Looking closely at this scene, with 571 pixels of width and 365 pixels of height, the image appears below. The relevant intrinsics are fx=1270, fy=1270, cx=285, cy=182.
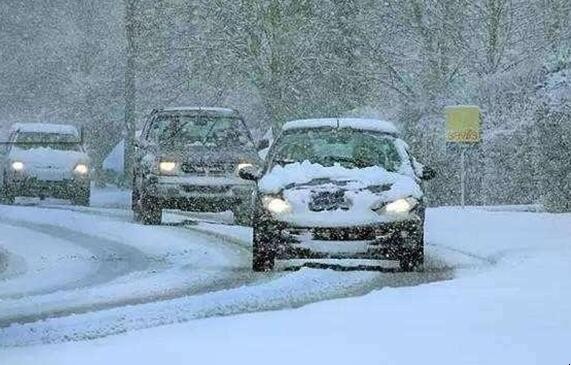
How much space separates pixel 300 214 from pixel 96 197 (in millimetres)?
22251

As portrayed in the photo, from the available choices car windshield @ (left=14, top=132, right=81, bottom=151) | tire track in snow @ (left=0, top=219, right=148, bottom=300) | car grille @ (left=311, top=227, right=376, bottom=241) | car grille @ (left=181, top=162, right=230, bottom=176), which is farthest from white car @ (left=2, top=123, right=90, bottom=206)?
car grille @ (left=311, top=227, right=376, bottom=241)

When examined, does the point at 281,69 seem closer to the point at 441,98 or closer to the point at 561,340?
the point at 441,98

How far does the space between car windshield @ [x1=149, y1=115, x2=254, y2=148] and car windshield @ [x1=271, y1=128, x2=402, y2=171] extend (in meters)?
5.71

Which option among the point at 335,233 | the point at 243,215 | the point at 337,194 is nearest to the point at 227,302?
the point at 335,233

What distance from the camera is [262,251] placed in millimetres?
13219

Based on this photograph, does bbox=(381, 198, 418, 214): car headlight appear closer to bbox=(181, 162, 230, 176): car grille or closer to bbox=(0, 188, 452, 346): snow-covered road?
bbox=(0, 188, 452, 346): snow-covered road

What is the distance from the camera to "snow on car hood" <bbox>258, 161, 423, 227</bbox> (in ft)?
42.5

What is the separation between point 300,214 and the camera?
13.0 meters

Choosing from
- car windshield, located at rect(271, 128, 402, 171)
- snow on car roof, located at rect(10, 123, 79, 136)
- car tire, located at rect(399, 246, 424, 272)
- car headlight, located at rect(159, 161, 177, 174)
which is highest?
snow on car roof, located at rect(10, 123, 79, 136)

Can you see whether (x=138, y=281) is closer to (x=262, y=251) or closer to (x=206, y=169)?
(x=262, y=251)

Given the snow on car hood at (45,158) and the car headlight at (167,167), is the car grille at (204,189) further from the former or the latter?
the snow on car hood at (45,158)

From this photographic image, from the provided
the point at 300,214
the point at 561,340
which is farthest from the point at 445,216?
the point at 561,340

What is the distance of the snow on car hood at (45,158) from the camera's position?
27.1m

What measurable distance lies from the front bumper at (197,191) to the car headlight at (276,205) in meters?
6.34
